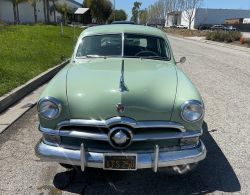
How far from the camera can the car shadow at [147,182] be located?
12.7ft

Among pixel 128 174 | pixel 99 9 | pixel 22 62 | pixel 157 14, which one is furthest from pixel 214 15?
pixel 128 174

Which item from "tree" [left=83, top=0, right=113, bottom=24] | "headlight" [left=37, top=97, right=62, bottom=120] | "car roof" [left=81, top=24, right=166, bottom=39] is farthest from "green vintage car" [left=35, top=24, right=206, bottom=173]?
"tree" [left=83, top=0, right=113, bottom=24]

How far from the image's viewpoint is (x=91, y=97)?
3.60 metres

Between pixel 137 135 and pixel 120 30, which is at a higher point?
pixel 120 30

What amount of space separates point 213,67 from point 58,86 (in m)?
10.6

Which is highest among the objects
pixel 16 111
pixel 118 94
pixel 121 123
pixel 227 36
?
pixel 118 94

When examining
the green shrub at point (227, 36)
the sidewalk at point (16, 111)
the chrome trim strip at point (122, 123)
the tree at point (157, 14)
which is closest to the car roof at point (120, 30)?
the sidewalk at point (16, 111)

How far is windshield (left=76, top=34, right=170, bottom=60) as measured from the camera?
16.8ft

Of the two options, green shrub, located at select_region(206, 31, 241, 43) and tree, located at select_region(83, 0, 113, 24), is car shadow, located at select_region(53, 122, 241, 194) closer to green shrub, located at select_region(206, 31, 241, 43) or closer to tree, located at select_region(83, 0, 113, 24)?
green shrub, located at select_region(206, 31, 241, 43)

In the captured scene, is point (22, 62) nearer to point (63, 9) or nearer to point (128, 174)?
point (128, 174)

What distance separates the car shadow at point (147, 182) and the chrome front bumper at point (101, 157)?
1.46ft

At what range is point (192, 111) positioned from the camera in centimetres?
368

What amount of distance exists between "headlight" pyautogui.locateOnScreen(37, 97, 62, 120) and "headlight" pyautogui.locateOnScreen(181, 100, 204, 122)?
4.10 ft

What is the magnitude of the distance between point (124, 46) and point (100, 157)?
85.2 inches
